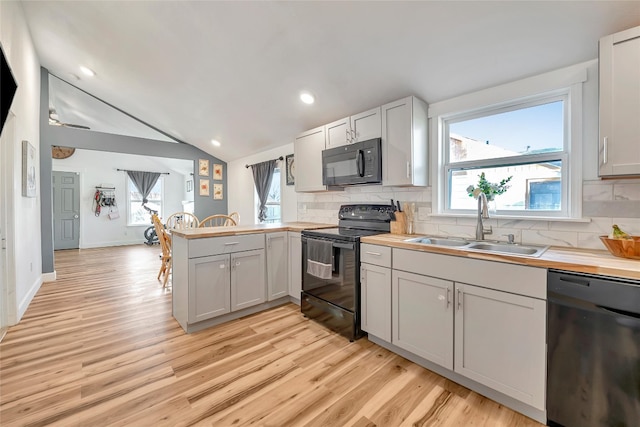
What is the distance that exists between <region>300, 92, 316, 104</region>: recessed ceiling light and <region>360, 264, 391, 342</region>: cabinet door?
6.38ft

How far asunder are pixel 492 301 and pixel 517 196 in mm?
1031

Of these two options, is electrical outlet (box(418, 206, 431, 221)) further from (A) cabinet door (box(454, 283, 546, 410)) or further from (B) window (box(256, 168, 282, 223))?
(B) window (box(256, 168, 282, 223))

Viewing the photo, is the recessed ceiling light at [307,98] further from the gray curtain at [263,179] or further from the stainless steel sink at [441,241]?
the stainless steel sink at [441,241]

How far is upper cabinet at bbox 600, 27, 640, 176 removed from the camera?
1.41m

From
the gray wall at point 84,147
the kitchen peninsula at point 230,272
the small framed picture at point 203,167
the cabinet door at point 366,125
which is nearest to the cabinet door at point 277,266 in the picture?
the kitchen peninsula at point 230,272

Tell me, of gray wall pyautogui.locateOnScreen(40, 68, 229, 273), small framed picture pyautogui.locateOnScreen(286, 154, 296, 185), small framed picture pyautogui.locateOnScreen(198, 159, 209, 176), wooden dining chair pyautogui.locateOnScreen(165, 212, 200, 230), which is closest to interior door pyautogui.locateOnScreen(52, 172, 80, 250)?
gray wall pyautogui.locateOnScreen(40, 68, 229, 273)

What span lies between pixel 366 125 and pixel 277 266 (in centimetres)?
180

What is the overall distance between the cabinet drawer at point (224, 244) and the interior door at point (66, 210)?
23.0 ft

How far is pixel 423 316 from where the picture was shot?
188cm

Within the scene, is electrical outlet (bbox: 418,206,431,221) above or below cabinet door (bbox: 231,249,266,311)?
above

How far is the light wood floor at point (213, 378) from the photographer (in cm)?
151

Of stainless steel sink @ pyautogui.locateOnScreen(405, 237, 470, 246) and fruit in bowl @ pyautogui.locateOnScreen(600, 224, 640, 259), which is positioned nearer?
fruit in bowl @ pyautogui.locateOnScreen(600, 224, 640, 259)

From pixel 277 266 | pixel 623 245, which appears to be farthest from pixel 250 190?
pixel 623 245

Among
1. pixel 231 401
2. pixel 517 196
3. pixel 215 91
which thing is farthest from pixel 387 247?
pixel 215 91
